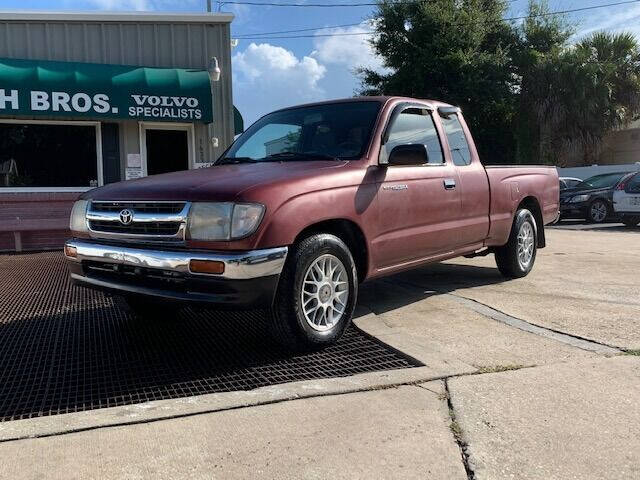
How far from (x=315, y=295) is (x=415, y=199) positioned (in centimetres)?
140

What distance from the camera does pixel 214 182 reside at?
3.97 metres

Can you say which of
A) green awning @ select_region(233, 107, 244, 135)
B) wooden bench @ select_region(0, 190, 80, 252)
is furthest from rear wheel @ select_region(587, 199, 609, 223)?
wooden bench @ select_region(0, 190, 80, 252)

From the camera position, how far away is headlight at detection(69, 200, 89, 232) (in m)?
4.48

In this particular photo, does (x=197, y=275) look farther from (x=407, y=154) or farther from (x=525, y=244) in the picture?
(x=525, y=244)

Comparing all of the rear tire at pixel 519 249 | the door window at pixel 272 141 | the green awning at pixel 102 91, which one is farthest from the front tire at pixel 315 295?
the green awning at pixel 102 91

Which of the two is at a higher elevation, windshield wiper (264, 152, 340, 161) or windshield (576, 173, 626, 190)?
windshield wiper (264, 152, 340, 161)

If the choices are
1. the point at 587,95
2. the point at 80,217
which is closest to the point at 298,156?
the point at 80,217

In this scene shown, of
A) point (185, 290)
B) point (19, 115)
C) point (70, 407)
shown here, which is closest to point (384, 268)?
point (185, 290)

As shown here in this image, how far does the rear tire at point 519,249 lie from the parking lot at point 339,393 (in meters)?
0.88

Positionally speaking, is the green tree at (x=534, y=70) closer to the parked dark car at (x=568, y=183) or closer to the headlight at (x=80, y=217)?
the parked dark car at (x=568, y=183)

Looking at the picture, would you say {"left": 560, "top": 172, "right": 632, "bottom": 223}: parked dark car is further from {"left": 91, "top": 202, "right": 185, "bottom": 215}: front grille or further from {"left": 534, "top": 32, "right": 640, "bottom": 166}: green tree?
{"left": 91, "top": 202, "right": 185, "bottom": 215}: front grille

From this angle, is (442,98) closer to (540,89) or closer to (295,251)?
(540,89)

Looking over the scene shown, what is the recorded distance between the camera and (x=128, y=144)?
12.1m

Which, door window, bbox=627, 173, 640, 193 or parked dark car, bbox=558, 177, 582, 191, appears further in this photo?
parked dark car, bbox=558, 177, 582, 191
